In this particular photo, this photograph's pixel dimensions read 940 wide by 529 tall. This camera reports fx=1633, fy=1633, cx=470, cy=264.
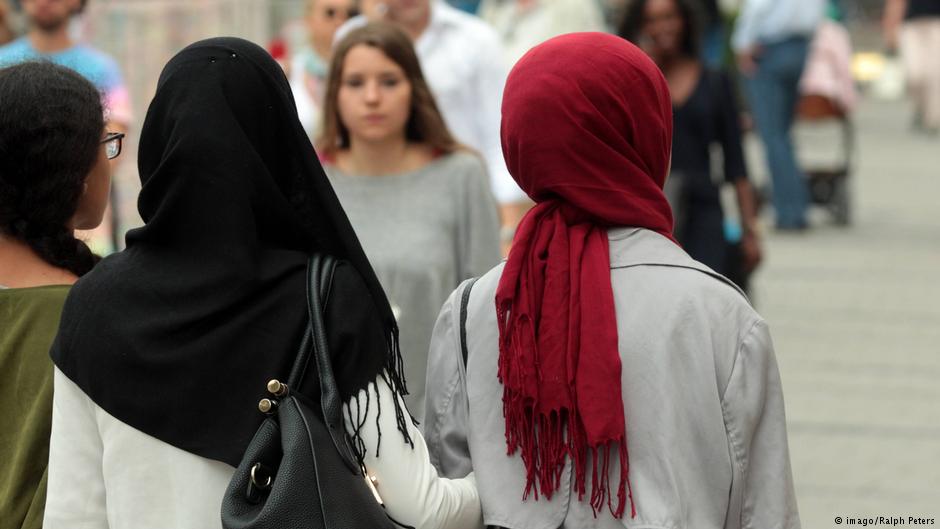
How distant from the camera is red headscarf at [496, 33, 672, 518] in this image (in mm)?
2789

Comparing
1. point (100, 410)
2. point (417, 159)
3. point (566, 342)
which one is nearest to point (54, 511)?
point (100, 410)

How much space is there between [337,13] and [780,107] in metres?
5.17

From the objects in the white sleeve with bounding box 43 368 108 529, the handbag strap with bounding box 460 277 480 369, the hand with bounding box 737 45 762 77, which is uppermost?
the handbag strap with bounding box 460 277 480 369

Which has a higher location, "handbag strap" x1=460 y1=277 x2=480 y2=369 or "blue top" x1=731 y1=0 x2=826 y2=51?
"handbag strap" x1=460 y1=277 x2=480 y2=369

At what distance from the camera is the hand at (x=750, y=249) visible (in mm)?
6914

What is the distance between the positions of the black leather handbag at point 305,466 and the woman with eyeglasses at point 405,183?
2.24 m

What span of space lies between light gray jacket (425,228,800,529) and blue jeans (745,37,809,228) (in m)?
9.60

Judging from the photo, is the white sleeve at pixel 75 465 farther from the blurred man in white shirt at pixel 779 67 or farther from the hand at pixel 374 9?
the blurred man in white shirt at pixel 779 67

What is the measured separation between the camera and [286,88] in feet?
9.04

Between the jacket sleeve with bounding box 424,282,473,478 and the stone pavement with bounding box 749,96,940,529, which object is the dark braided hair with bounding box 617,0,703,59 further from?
the jacket sleeve with bounding box 424,282,473,478

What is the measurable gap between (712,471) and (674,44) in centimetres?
426

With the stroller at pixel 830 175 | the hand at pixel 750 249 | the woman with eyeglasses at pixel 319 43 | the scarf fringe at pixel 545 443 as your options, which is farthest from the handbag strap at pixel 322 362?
the stroller at pixel 830 175

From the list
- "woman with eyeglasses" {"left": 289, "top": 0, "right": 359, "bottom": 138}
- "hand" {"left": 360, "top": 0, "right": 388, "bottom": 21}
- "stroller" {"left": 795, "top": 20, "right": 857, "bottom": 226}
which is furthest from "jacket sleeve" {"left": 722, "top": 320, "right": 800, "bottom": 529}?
"stroller" {"left": 795, "top": 20, "right": 857, "bottom": 226}

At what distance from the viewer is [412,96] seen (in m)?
5.23
